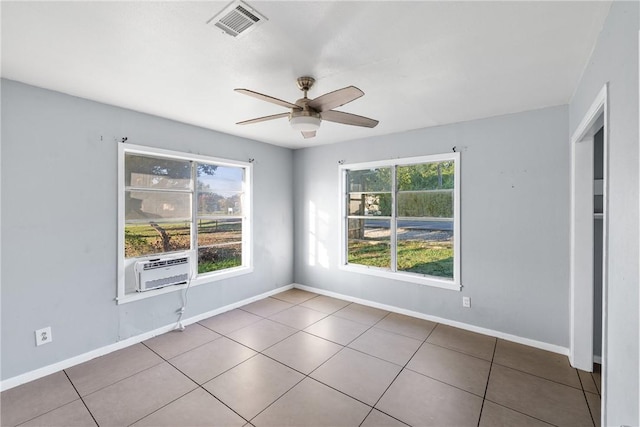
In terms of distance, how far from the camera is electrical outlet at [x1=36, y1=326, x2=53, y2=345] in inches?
97.3

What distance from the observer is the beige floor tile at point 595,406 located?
199cm

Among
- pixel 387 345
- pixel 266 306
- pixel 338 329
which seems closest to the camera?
pixel 387 345

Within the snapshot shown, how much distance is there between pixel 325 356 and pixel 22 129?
3.41 metres

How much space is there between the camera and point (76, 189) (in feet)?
8.81

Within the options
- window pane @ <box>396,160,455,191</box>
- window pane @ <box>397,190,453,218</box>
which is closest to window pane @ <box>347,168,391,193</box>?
window pane @ <box>396,160,455,191</box>

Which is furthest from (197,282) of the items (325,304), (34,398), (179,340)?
(325,304)

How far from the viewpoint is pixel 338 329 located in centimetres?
346

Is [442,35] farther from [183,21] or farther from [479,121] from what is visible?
[479,121]

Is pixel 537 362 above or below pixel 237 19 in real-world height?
below

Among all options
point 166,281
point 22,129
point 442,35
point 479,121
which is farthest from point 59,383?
point 479,121

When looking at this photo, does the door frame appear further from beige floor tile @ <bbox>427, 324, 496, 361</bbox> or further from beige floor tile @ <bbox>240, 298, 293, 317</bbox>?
beige floor tile @ <bbox>240, 298, 293, 317</bbox>

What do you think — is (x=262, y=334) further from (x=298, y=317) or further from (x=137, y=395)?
(x=137, y=395)

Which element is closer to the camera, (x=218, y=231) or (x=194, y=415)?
(x=194, y=415)

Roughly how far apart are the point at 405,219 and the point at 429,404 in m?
2.36
